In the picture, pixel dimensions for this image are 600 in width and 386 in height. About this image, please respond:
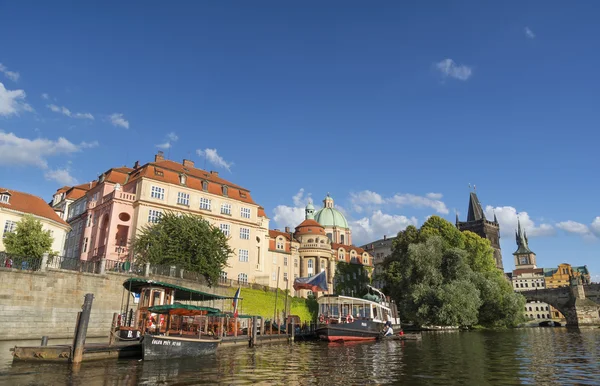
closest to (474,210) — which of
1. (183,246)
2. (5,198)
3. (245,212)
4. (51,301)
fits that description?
(245,212)

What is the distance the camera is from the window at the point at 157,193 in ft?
165

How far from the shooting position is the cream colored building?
40125 millimetres

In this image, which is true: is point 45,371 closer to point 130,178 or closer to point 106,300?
point 106,300

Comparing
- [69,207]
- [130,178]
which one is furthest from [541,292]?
[69,207]

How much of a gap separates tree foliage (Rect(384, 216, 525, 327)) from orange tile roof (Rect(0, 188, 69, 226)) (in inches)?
1675

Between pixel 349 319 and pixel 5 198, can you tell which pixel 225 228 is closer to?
pixel 349 319

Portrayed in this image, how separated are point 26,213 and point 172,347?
28.6m

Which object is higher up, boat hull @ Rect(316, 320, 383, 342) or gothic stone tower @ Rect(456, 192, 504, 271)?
gothic stone tower @ Rect(456, 192, 504, 271)

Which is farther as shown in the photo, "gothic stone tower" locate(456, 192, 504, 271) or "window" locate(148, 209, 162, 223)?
"gothic stone tower" locate(456, 192, 504, 271)

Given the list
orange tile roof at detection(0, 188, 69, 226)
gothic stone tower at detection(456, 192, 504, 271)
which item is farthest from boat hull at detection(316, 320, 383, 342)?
gothic stone tower at detection(456, 192, 504, 271)

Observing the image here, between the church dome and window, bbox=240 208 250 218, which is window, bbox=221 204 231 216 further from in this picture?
the church dome

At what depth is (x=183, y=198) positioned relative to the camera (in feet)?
173

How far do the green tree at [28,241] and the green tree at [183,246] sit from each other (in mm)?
9824

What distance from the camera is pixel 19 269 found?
29422 mm
